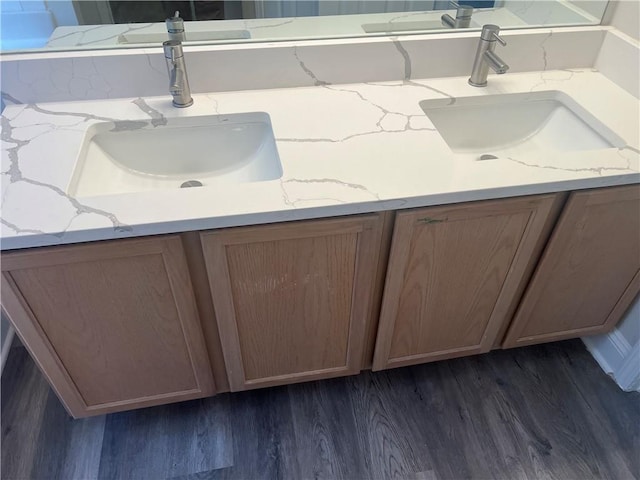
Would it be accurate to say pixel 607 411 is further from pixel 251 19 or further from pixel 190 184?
pixel 251 19

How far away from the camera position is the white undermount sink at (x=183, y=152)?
1.20 meters

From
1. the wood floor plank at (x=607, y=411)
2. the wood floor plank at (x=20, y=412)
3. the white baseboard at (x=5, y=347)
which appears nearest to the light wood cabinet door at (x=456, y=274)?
the wood floor plank at (x=607, y=411)

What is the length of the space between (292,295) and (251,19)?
2.53 feet

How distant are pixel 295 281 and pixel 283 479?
2.09ft

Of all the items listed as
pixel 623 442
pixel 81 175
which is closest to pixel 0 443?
pixel 81 175

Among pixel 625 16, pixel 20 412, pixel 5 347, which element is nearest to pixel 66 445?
pixel 20 412

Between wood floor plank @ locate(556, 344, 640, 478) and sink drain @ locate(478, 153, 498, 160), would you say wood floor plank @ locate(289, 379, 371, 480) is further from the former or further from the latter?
sink drain @ locate(478, 153, 498, 160)

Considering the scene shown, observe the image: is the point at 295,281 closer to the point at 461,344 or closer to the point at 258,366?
the point at 258,366

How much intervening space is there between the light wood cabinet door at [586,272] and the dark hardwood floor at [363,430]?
23 cm

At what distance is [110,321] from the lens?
3.67ft

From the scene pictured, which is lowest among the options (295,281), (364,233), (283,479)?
(283,479)

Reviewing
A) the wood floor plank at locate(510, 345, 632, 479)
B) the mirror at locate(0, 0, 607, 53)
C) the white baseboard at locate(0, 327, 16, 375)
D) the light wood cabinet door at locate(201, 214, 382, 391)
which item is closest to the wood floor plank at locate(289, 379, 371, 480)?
the light wood cabinet door at locate(201, 214, 382, 391)

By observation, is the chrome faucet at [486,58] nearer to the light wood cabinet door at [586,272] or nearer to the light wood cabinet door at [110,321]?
the light wood cabinet door at [586,272]

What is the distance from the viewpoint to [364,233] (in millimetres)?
1071
